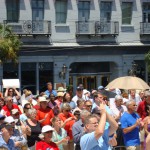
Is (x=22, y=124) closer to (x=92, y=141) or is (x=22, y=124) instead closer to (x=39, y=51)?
(x=92, y=141)

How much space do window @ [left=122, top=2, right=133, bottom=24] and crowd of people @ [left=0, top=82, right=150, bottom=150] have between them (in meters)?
20.6

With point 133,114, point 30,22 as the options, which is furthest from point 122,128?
point 30,22

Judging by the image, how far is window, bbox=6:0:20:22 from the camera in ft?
109

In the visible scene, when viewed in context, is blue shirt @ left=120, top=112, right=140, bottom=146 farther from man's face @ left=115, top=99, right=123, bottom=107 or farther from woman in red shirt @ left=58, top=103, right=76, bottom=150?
man's face @ left=115, top=99, right=123, bottom=107

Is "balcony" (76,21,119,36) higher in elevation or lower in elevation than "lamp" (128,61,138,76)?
higher

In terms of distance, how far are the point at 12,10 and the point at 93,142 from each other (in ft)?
86.5

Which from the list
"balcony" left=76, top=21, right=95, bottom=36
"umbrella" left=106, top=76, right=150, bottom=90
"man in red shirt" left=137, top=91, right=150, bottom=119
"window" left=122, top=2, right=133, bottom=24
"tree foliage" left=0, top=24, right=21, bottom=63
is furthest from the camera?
"window" left=122, top=2, right=133, bottom=24

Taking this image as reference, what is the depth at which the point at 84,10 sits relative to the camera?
35.2 m

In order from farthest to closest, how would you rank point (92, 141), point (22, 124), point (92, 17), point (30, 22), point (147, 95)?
point (92, 17) → point (30, 22) → point (147, 95) → point (22, 124) → point (92, 141)

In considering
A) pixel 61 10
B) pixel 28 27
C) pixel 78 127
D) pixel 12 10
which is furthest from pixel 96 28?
pixel 78 127

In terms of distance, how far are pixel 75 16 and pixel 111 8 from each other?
8.87 ft

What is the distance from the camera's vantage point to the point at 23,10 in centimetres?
3338

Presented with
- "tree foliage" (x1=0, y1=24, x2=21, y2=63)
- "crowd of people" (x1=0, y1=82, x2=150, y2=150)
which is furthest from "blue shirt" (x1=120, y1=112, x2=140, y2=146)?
"tree foliage" (x1=0, y1=24, x2=21, y2=63)

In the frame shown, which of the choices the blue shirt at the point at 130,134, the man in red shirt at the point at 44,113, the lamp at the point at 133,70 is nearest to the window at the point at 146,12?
the lamp at the point at 133,70
